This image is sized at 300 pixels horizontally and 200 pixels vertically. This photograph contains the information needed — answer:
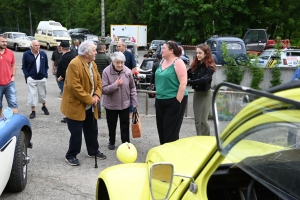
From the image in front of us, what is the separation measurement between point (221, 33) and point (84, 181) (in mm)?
33281

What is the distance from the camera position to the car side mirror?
7.16ft

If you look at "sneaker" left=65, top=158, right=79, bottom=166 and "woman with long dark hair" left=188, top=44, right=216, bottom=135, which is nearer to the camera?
"sneaker" left=65, top=158, right=79, bottom=166

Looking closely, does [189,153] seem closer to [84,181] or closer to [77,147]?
[84,181]

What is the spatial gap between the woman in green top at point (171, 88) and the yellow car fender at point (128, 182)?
2122mm

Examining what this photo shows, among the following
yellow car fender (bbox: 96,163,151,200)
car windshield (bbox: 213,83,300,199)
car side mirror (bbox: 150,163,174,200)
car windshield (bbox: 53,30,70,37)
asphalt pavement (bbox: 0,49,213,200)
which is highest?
car windshield (bbox: 53,30,70,37)

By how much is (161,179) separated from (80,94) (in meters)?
2.89

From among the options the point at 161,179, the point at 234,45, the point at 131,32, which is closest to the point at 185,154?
the point at 161,179

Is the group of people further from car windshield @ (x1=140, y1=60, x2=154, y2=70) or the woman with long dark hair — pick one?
car windshield @ (x1=140, y1=60, x2=154, y2=70)

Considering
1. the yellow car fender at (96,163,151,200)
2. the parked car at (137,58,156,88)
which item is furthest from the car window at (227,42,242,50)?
the yellow car fender at (96,163,151,200)

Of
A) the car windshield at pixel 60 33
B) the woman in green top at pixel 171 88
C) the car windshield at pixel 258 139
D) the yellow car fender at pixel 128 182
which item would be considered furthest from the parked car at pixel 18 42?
the car windshield at pixel 258 139

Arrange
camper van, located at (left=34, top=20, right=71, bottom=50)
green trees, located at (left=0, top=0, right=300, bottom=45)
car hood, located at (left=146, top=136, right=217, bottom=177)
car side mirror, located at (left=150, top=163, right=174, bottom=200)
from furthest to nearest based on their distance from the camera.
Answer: camper van, located at (left=34, top=20, right=71, bottom=50)
green trees, located at (left=0, top=0, right=300, bottom=45)
car hood, located at (left=146, top=136, right=217, bottom=177)
car side mirror, located at (left=150, top=163, right=174, bottom=200)

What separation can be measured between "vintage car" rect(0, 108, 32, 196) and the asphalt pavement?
0.21 m

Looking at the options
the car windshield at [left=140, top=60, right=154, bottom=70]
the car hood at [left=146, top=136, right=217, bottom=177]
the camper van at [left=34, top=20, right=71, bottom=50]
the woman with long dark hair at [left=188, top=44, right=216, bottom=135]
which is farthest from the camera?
the camper van at [left=34, top=20, right=71, bottom=50]

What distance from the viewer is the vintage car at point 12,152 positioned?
3.71 metres
